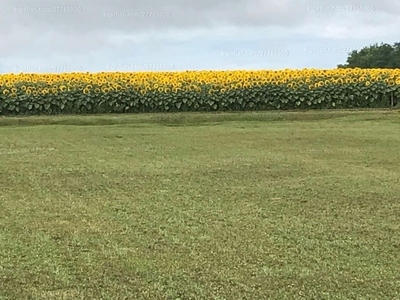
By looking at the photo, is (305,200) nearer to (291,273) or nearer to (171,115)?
(291,273)

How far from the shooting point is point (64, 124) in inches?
468

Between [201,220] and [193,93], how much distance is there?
32.4 feet

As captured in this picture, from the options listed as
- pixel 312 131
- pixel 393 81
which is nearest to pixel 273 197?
pixel 312 131

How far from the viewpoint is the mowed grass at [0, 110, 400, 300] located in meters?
3.14

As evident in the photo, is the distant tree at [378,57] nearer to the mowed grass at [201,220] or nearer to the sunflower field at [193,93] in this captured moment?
the sunflower field at [193,93]

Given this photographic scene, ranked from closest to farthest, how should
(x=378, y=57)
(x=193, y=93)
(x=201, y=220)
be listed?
(x=201, y=220)
(x=193, y=93)
(x=378, y=57)

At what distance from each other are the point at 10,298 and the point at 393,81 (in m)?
12.8

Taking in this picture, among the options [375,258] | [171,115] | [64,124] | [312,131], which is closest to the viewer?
[375,258]

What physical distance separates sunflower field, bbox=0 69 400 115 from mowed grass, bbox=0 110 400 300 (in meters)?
5.30

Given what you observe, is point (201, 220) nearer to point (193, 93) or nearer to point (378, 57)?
point (193, 93)

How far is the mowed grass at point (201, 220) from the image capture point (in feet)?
10.3

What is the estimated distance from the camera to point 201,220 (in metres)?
4.31

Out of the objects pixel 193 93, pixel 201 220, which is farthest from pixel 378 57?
pixel 201 220

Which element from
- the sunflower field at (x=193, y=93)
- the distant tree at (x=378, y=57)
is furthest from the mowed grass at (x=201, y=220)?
the distant tree at (x=378, y=57)
